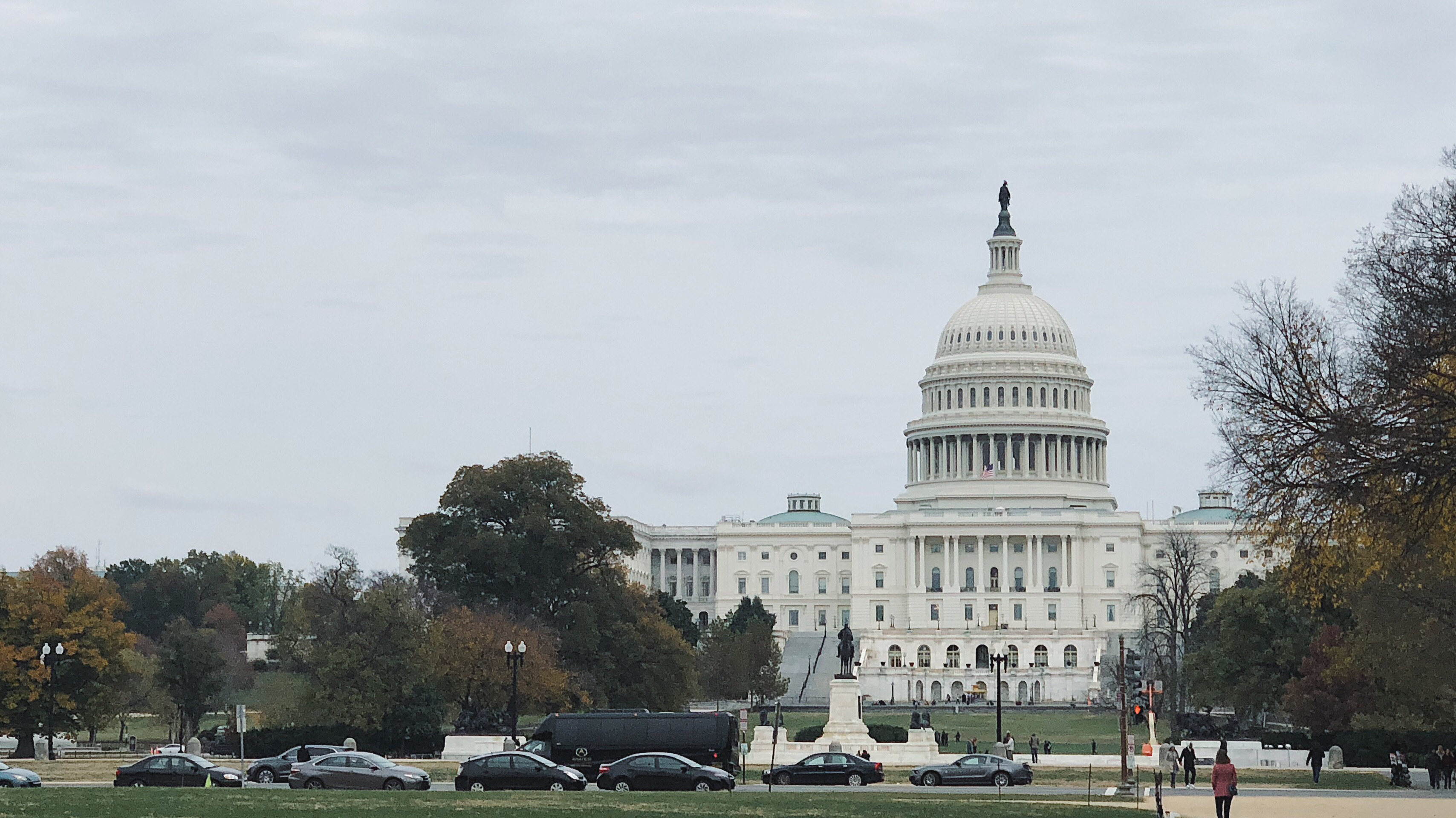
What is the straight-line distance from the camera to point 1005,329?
615ft

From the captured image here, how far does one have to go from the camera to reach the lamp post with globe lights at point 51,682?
6806cm

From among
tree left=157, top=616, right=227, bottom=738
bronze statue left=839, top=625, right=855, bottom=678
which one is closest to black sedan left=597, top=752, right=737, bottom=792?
bronze statue left=839, top=625, right=855, bottom=678

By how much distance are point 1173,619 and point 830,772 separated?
175 ft

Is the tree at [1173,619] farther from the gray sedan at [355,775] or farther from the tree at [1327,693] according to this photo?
the gray sedan at [355,775]

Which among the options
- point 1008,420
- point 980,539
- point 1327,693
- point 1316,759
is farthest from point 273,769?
point 1008,420

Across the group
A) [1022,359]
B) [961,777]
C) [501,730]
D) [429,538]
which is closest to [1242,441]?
[961,777]

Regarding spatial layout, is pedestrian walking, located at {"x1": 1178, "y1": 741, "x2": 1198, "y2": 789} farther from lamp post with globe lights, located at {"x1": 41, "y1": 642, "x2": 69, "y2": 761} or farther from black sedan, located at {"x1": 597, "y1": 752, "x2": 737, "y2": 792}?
lamp post with globe lights, located at {"x1": 41, "y1": 642, "x2": 69, "y2": 761}

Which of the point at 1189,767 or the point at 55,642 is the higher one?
the point at 55,642

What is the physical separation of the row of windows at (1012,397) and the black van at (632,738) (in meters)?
130

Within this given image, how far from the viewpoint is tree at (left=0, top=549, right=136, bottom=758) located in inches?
2874

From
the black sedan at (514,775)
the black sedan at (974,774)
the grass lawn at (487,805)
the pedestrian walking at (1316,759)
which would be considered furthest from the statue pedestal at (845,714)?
the grass lawn at (487,805)

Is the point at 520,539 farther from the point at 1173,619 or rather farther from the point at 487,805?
the point at 487,805

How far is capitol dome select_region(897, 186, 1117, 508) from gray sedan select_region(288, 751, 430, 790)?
448ft

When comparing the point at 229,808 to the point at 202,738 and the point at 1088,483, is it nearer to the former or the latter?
the point at 202,738
